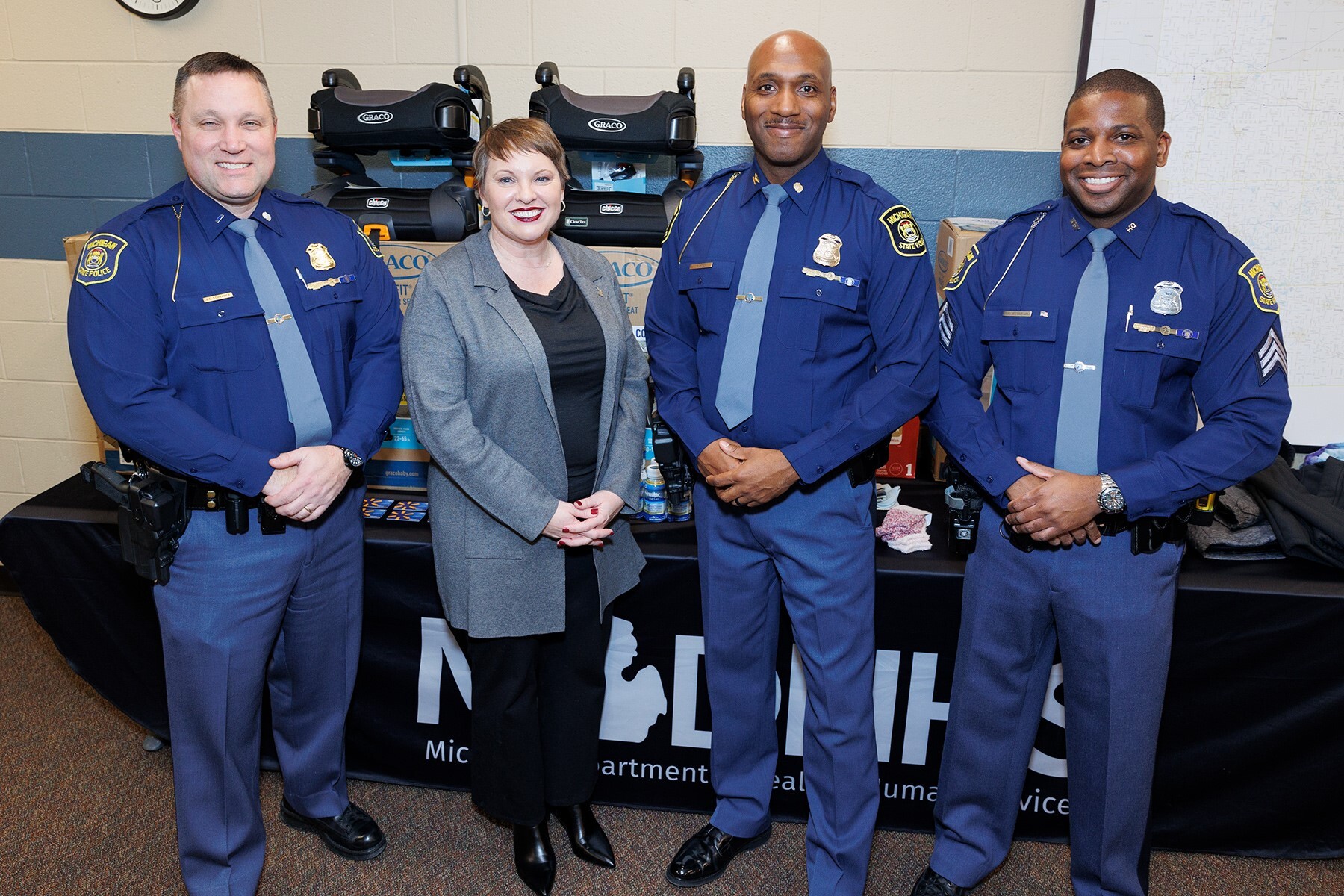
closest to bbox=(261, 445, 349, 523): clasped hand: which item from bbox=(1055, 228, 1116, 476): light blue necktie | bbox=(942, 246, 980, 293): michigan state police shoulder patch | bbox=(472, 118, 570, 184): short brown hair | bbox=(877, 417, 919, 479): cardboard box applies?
bbox=(472, 118, 570, 184): short brown hair

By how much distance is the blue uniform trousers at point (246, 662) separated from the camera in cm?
187

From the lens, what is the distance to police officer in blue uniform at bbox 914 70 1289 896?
68.8 inches

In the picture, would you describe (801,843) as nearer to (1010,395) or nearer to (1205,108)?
(1010,395)

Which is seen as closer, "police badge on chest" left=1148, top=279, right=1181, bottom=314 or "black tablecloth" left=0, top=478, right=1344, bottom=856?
"police badge on chest" left=1148, top=279, right=1181, bottom=314

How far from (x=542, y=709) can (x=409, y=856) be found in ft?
1.69

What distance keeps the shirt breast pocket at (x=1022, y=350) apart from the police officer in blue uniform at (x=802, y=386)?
0.39 feet

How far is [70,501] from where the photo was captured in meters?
2.54

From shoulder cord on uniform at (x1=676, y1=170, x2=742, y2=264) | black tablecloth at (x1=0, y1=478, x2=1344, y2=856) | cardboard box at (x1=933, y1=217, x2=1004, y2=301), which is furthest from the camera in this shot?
cardboard box at (x1=933, y1=217, x2=1004, y2=301)

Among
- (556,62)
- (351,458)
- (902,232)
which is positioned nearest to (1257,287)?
(902,232)

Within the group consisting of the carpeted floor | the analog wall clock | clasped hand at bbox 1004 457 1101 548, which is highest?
the analog wall clock

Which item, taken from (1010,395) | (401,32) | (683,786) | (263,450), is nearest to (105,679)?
(263,450)

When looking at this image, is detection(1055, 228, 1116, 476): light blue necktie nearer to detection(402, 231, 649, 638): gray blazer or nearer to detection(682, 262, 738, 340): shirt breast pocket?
detection(682, 262, 738, 340): shirt breast pocket

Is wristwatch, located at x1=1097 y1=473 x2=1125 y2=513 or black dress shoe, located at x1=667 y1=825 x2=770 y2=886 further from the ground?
wristwatch, located at x1=1097 y1=473 x2=1125 y2=513

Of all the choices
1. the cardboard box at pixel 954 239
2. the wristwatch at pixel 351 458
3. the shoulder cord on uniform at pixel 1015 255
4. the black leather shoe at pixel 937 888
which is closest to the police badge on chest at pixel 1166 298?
the shoulder cord on uniform at pixel 1015 255
